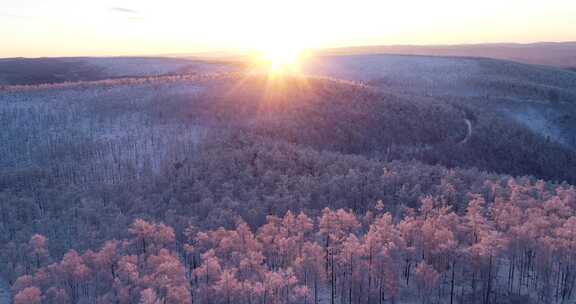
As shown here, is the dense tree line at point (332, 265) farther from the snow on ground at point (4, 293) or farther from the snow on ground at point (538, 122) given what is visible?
the snow on ground at point (538, 122)

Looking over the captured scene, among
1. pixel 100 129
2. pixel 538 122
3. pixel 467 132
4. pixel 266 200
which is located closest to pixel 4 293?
pixel 266 200

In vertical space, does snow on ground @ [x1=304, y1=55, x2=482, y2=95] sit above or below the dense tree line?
above

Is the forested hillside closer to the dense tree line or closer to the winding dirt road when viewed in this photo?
the dense tree line

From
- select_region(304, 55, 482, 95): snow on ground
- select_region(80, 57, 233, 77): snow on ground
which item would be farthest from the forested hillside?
select_region(80, 57, 233, 77): snow on ground

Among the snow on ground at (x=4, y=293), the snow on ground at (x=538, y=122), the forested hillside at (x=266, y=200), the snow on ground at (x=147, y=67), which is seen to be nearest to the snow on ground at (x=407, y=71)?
the snow on ground at (x=538, y=122)

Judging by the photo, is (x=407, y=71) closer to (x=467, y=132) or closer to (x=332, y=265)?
(x=467, y=132)

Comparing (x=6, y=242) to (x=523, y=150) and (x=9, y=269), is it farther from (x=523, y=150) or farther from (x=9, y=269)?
(x=523, y=150)
